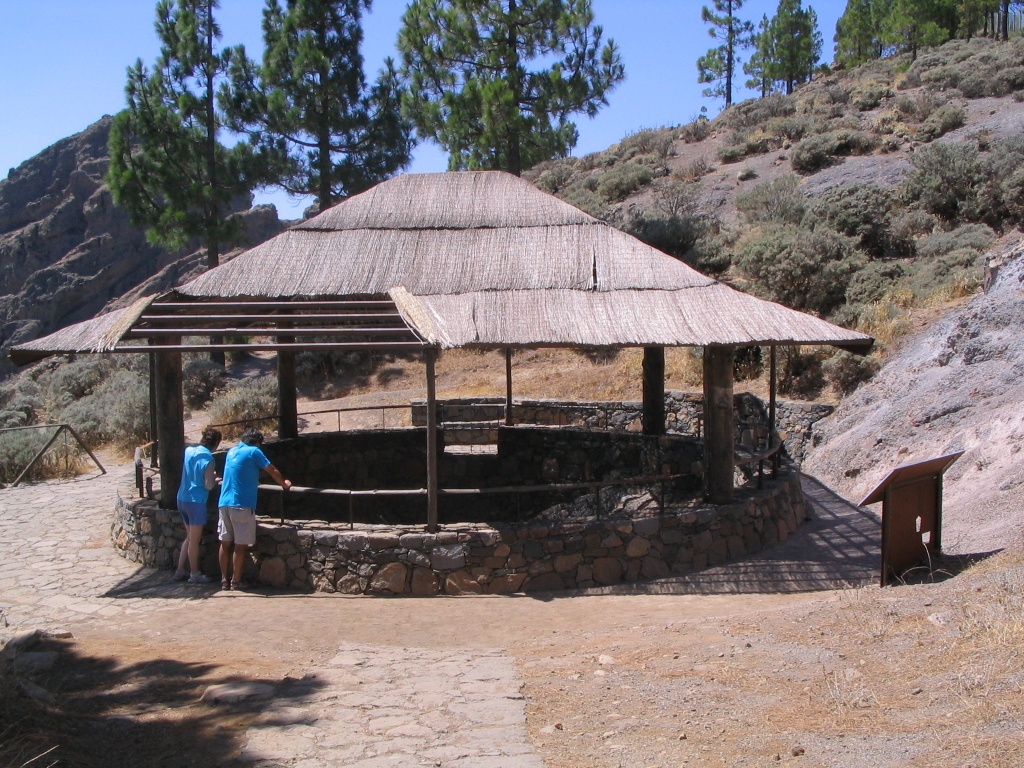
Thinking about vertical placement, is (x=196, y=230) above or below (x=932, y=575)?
above

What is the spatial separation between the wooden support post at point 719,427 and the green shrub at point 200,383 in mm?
16850

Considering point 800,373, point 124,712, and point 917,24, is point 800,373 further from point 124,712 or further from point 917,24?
point 917,24

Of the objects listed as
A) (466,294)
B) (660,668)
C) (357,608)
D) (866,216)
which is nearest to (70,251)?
(866,216)

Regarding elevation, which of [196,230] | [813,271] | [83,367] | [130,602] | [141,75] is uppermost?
[141,75]

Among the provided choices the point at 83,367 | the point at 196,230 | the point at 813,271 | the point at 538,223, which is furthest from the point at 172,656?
the point at 83,367

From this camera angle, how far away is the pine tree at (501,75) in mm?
22516

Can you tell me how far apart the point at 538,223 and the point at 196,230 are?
1589 cm

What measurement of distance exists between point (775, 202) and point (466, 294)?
1767 cm

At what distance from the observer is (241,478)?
837 centimetres

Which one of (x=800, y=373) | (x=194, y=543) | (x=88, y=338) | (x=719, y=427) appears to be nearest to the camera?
(x=194, y=543)

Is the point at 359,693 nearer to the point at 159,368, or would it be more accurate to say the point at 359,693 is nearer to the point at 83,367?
the point at 159,368

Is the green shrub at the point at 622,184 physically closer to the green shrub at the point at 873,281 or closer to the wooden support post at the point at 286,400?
the green shrub at the point at 873,281

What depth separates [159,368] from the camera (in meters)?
9.48

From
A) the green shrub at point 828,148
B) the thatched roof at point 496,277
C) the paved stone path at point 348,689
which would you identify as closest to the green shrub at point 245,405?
the thatched roof at point 496,277
